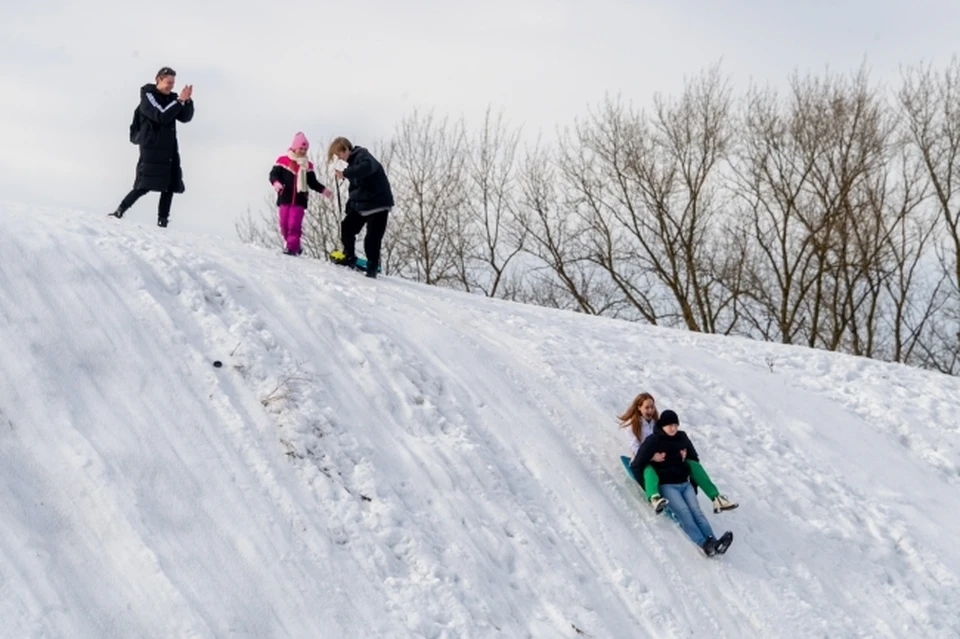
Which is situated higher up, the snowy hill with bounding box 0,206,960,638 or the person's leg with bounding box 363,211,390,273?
the person's leg with bounding box 363,211,390,273

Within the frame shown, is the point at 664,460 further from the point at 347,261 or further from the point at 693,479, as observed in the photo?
the point at 347,261

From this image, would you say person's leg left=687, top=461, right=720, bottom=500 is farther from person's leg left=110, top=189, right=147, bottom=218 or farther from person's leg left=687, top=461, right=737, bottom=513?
person's leg left=110, top=189, right=147, bottom=218

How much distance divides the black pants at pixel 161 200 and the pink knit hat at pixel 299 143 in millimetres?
1422

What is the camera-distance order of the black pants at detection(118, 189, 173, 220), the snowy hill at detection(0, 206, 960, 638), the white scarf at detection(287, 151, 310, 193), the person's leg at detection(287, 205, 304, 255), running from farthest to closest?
1. the person's leg at detection(287, 205, 304, 255)
2. the white scarf at detection(287, 151, 310, 193)
3. the black pants at detection(118, 189, 173, 220)
4. the snowy hill at detection(0, 206, 960, 638)

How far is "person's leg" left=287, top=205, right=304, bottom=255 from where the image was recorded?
10.9 m

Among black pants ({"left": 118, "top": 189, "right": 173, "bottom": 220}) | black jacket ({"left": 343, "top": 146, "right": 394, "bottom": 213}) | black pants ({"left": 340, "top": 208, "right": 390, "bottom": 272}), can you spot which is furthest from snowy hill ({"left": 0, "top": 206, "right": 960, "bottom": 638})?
black pants ({"left": 118, "top": 189, "right": 173, "bottom": 220})

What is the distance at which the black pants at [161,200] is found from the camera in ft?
34.7

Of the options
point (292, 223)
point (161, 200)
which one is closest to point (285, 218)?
point (292, 223)

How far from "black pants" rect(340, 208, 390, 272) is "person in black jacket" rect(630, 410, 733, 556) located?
161 inches

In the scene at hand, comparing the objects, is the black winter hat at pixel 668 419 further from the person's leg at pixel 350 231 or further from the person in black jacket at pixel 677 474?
the person's leg at pixel 350 231

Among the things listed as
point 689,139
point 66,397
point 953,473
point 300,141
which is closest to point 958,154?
point 689,139

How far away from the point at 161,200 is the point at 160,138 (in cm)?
67

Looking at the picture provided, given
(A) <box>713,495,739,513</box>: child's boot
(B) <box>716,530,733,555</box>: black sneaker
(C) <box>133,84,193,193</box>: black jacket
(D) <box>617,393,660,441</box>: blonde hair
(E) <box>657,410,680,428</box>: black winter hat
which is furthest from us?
(C) <box>133,84,193,193</box>: black jacket

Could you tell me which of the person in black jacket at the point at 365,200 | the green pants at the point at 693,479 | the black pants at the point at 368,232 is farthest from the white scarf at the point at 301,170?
the green pants at the point at 693,479
